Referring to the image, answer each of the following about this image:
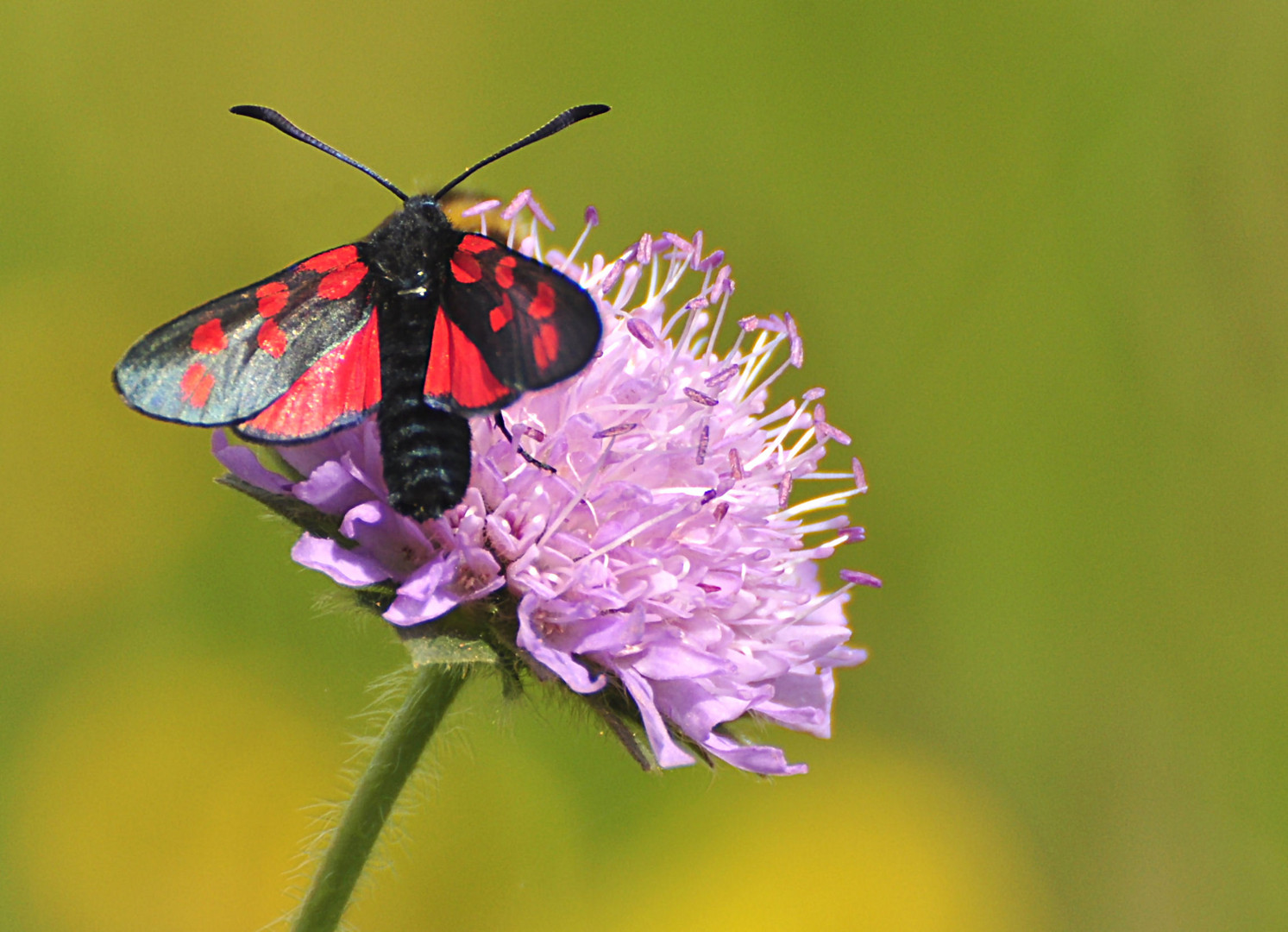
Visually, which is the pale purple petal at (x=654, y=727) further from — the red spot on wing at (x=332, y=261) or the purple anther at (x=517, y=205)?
the purple anther at (x=517, y=205)

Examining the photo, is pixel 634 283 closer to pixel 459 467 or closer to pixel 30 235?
pixel 459 467

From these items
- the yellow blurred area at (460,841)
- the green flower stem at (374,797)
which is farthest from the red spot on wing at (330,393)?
the yellow blurred area at (460,841)

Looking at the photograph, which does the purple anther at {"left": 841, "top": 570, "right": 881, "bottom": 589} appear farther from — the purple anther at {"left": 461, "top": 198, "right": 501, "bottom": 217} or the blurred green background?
the blurred green background

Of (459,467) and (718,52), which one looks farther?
(718,52)

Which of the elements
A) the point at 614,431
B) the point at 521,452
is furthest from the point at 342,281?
the point at 614,431

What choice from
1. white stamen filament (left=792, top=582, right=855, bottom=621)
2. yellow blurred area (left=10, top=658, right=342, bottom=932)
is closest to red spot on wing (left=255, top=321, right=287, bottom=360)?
white stamen filament (left=792, top=582, right=855, bottom=621)

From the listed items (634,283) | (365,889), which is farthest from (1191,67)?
(365,889)
